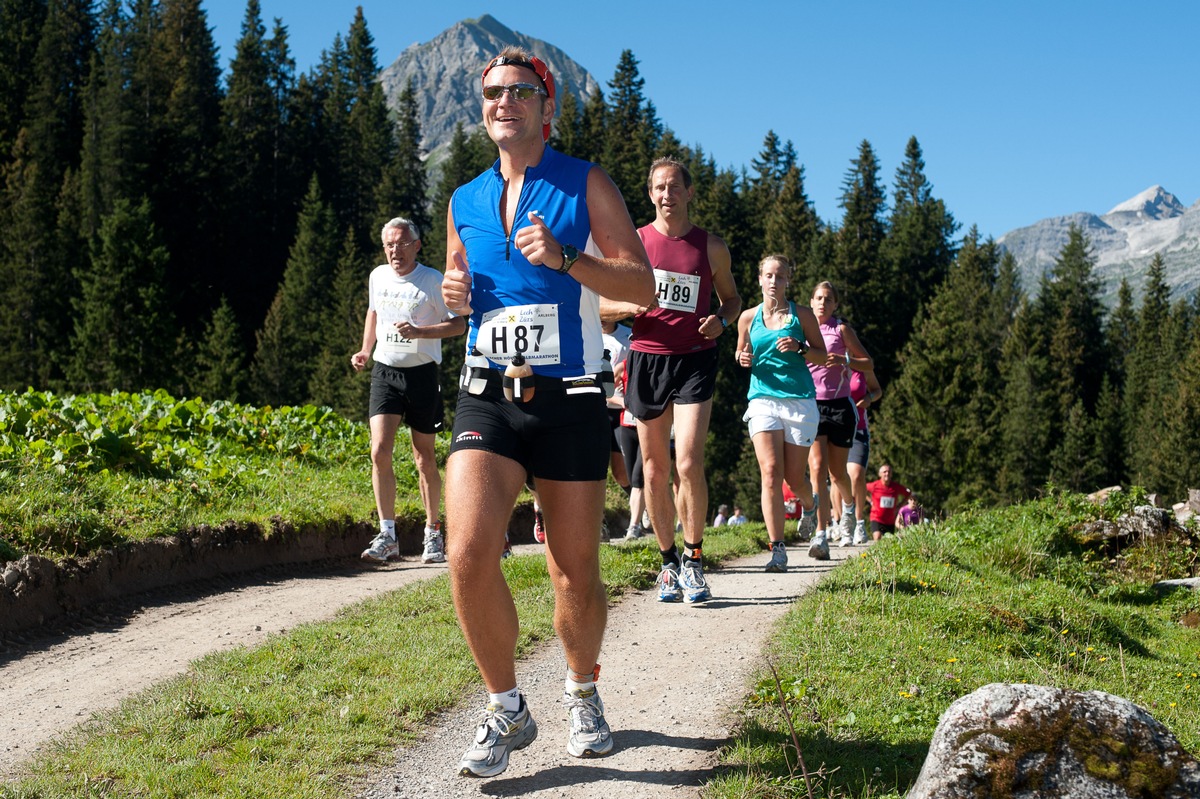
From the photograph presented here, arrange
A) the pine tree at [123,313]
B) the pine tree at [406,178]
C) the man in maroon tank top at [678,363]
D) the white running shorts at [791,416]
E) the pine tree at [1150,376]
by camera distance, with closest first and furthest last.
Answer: the man in maroon tank top at [678,363]
the white running shorts at [791,416]
the pine tree at [123,313]
the pine tree at [1150,376]
the pine tree at [406,178]

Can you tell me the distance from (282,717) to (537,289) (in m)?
2.10

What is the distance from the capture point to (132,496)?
8.77 meters

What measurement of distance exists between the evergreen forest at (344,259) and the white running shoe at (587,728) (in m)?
57.1

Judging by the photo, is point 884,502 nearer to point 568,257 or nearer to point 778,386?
point 778,386

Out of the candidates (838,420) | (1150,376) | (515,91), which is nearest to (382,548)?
(838,420)

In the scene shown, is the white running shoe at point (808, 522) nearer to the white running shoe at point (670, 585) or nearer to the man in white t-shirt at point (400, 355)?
the man in white t-shirt at point (400, 355)

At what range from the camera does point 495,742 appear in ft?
13.7

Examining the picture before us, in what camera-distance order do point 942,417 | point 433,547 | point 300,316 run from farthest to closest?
point 300,316
point 942,417
point 433,547

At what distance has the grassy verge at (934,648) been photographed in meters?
4.38

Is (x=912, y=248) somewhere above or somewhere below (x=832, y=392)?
above

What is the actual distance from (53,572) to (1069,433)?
272 feet

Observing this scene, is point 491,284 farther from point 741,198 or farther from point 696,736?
point 741,198

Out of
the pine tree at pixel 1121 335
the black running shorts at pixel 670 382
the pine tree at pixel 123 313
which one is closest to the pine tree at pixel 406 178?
the pine tree at pixel 123 313

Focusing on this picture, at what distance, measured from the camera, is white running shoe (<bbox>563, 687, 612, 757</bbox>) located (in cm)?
440
